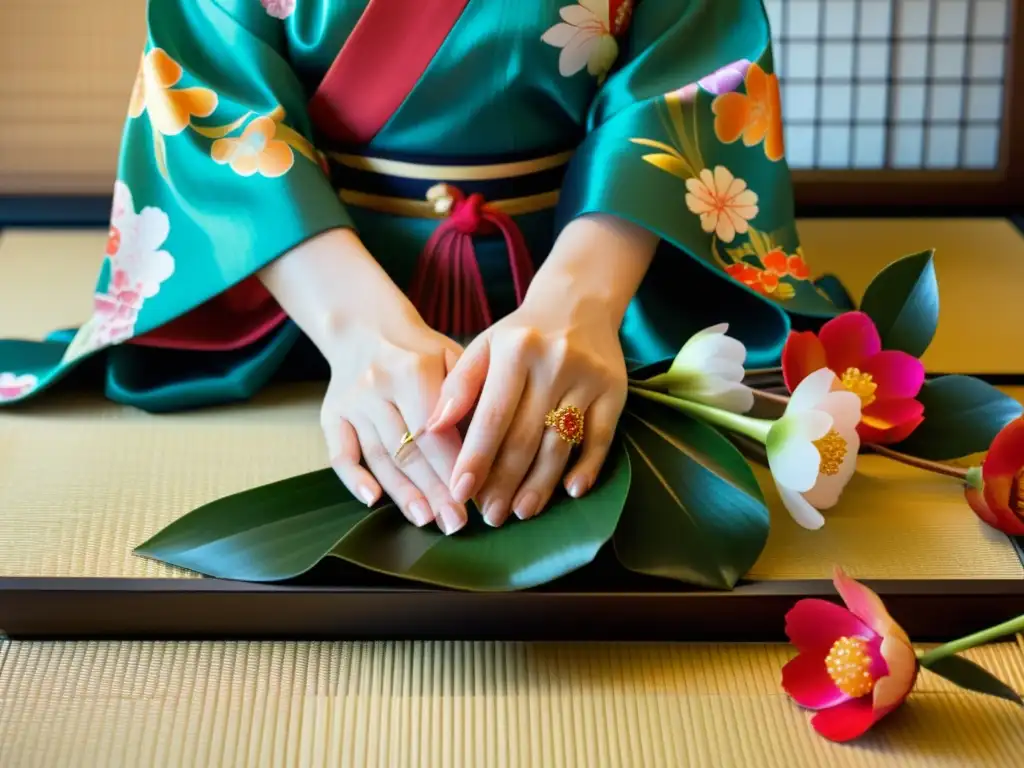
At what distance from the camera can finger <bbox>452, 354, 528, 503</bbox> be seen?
86cm

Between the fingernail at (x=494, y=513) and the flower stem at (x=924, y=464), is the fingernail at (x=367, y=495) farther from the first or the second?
the flower stem at (x=924, y=464)

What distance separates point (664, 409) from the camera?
972mm

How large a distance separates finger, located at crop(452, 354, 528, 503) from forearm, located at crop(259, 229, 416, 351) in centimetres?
13

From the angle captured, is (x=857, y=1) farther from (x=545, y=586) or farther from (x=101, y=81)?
(x=545, y=586)

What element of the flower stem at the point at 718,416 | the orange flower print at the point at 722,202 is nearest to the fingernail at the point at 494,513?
the flower stem at the point at 718,416

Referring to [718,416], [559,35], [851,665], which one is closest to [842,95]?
[559,35]

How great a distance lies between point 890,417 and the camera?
0.97m

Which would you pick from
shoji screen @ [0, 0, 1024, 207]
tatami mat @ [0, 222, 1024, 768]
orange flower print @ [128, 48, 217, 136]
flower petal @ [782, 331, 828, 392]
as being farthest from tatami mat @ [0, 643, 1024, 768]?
shoji screen @ [0, 0, 1024, 207]

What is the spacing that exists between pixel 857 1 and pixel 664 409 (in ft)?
3.37

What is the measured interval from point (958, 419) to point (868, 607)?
36cm

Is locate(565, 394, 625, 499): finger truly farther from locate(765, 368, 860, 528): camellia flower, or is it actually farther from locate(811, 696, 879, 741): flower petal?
locate(811, 696, 879, 741): flower petal

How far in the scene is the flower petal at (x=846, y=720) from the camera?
744 mm

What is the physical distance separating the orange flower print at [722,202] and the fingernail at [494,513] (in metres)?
0.38

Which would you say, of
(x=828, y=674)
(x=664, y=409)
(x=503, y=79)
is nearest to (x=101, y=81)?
(x=503, y=79)
